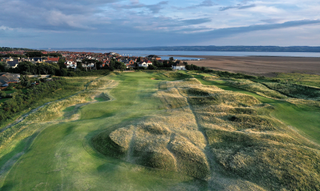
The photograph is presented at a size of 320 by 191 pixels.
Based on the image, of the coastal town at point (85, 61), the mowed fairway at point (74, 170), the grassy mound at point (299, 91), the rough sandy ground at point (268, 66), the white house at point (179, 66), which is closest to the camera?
the mowed fairway at point (74, 170)

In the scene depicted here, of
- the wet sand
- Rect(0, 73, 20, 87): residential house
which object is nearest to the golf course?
Rect(0, 73, 20, 87): residential house

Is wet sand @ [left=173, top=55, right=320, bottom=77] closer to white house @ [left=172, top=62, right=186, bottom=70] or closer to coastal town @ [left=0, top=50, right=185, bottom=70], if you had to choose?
white house @ [left=172, top=62, right=186, bottom=70]

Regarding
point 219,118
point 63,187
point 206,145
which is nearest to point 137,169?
point 63,187

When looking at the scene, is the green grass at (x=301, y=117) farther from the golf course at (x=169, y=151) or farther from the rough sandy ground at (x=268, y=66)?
the rough sandy ground at (x=268, y=66)

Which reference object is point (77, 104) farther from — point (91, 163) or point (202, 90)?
point (202, 90)

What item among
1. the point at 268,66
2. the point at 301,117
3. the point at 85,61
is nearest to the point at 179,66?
the point at 85,61

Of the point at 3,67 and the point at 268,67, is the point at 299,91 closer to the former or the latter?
the point at 268,67

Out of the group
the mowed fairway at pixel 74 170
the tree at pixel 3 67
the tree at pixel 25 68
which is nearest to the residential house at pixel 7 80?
the tree at pixel 25 68
